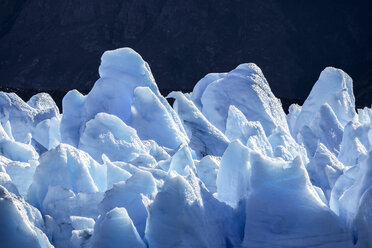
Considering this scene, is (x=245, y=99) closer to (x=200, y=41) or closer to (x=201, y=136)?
(x=201, y=136)

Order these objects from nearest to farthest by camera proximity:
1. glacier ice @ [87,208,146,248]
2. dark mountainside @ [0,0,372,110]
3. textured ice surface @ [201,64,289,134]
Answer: glacier ice @ [87,208,146,248] → textured ice surface @ [201,64,289,134] → dark mountainside @ [0,0,372,110]

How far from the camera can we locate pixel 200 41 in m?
18.9

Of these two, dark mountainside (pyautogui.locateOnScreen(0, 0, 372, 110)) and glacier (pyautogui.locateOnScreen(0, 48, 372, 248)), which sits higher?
glacier (pyautogui.locateOnScreen(0, 48, 372, 248))

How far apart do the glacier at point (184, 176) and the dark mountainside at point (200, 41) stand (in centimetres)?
1332

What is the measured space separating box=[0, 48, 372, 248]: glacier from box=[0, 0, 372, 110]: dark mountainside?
1332cm

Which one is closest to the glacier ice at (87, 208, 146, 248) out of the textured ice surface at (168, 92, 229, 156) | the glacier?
the glacier

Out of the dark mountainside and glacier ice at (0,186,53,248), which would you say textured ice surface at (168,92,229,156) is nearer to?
glacier ice at (0,186,53,248)

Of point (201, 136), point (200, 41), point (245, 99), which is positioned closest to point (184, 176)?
point (201, 136)

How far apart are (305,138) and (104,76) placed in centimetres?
139

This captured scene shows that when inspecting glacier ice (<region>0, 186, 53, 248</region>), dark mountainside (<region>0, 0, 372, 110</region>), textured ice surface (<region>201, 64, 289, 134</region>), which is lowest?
dark mountainside (<region>0, 0, 372, 110</region>)

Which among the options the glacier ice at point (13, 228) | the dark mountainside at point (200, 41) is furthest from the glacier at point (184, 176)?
the dark mountainside at point (200, 41)

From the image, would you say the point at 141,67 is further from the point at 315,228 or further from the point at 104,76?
the point at 315,228

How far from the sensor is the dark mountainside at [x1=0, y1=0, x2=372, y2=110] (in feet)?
60.1

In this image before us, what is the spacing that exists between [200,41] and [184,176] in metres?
16.6
